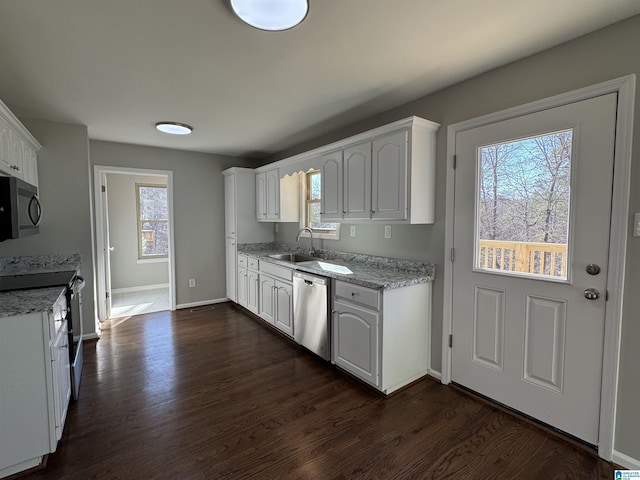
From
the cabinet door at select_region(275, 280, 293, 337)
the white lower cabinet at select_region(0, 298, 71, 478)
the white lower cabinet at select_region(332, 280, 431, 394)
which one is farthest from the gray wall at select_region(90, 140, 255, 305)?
the white lower cabinet at select_region(0, 298, 71, 478)

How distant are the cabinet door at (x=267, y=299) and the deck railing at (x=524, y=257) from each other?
7.53 ft

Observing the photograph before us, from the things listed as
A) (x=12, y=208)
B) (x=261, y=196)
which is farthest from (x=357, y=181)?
(x=12, y=208)

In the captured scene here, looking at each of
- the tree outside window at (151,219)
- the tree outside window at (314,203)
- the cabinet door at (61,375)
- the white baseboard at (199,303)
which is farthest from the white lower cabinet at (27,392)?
the tree outside window at (151,219)

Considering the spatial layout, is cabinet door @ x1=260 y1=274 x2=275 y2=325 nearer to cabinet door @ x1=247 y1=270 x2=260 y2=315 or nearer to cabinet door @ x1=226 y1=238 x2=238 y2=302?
cabinet door @ x1=247 y1=270 x2=260 y2=315

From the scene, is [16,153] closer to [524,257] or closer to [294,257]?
[294,257]

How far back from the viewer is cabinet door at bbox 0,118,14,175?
2.09 metres

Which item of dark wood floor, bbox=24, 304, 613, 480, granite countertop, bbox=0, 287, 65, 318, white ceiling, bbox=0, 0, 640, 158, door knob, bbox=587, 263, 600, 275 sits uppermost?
white ceiling, bbox=0, 0, 640, 158

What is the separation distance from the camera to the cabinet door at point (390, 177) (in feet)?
7.93

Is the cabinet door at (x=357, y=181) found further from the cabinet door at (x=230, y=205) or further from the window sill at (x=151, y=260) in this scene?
the window sill at (x=151, y=260)

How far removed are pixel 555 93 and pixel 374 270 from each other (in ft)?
5.90

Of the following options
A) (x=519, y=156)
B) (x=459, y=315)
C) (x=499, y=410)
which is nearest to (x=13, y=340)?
(x=459, y=315)

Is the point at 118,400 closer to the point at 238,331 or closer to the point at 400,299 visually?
the point at 238,331

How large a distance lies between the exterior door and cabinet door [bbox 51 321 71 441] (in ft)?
8.78

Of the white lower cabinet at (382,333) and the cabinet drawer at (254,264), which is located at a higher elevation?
the cabinet drawer at (254,264)
